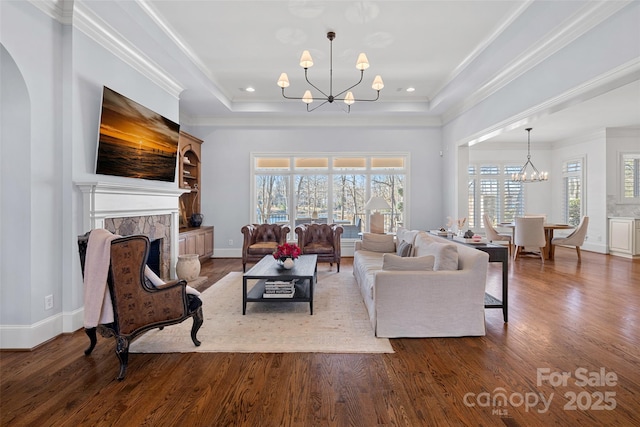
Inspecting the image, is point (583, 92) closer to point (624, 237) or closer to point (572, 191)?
point (624, 237)

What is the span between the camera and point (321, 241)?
19.3 feet

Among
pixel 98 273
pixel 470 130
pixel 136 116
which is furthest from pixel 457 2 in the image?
pixel 98 273

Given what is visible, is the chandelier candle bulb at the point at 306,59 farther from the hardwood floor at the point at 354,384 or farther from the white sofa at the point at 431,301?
the hardwood floor at the point at 354,384

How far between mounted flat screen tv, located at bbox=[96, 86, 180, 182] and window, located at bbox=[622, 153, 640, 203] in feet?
32.5

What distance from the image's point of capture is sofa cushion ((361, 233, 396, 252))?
497 centimetres

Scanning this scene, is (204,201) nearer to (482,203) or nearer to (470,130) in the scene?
(470,130)

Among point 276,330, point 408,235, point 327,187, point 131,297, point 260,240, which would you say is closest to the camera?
point 131,297

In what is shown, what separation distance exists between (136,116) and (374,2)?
304 cm

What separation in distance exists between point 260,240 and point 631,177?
29.2 ft

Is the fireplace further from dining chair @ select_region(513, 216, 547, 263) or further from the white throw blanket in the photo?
dining chair @ select_region(513, 216, 547, 263)

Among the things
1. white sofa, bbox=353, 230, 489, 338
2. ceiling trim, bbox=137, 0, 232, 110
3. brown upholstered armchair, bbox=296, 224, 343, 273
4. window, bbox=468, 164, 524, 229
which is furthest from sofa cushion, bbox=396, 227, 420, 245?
window, bbox=468, 164, 524, 229

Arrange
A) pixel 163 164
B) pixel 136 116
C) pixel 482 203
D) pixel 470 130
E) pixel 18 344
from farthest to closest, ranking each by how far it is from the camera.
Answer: pixel 482 203 → pixel 470 130 → pixel 163 164 → pixel 136 116 → pixel 18 344

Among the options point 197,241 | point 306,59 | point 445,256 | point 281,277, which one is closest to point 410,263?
point 445,256

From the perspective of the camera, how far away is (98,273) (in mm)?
2174
